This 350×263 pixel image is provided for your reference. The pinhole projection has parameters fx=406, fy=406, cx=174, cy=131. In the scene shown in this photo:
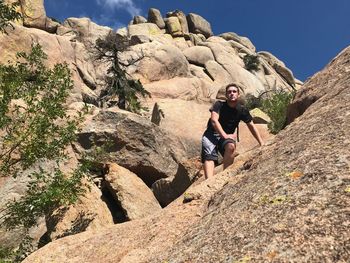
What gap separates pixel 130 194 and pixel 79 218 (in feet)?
8.67

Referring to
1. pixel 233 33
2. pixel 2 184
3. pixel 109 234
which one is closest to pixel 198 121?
pixel 2 184

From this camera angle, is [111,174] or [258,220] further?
[111,174]

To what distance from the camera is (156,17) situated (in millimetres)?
79688

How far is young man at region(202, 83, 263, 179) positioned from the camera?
35.0ft

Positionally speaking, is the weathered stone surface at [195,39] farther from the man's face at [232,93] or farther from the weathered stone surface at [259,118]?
the man's face at [232,93]

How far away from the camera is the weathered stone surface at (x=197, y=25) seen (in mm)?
82125

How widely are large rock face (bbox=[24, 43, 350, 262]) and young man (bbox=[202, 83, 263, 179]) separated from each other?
658 millimetres

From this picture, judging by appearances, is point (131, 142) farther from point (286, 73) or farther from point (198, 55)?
point (286, 73)

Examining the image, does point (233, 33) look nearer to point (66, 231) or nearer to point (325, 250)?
point (66, 231)

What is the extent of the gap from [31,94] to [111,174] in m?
5.07

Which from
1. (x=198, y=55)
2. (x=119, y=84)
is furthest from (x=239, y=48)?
(x=119, y=84)

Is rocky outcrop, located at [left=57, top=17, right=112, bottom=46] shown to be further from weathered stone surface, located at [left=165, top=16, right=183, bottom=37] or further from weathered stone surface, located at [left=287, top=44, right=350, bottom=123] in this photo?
weathered stone surface, located at [left=287, top=44, right=350, bottom=123]

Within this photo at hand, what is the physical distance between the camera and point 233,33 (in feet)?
283

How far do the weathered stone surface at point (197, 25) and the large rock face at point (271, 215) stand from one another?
7438 centimetres
